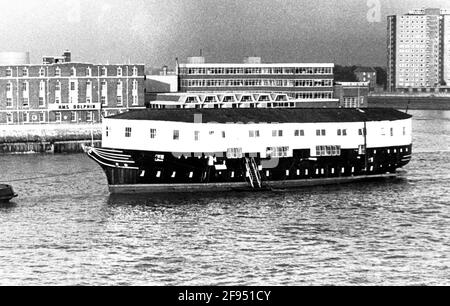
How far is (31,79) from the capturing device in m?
100

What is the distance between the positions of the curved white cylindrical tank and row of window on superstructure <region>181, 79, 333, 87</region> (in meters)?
22.4

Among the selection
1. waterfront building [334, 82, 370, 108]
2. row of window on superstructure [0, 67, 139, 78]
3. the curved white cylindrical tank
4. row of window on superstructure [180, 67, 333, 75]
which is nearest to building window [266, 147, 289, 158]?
row of window on superstructure [0, 67, 139, 78]

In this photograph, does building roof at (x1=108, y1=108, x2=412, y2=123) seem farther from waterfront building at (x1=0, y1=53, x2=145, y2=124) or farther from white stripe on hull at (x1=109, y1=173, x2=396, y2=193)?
waterfront building at (x1=0, y1=53, x2=145, y2=124)

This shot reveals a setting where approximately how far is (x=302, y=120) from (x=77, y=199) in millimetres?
Result: 16754

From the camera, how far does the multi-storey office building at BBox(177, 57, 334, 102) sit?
116m

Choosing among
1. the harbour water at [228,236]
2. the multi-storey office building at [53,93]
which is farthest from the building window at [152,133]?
the multi-storey office building at [53,93]

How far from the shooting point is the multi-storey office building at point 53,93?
9975 centimetres

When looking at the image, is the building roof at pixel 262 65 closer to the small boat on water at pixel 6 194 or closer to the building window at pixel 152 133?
the building window at pixel 152 133

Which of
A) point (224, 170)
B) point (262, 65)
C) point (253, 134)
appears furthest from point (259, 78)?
point (224, 170)

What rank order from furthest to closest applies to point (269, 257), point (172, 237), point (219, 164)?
point (219, 164), point (172, 237), point (269, 257)

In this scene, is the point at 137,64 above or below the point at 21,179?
above
